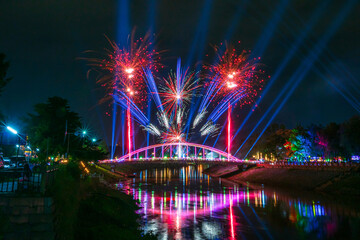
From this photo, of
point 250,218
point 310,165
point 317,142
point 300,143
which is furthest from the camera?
point 300,143

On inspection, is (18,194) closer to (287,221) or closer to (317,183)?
(287,221)

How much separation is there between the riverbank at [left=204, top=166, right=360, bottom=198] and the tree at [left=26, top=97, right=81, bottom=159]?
3715 cm

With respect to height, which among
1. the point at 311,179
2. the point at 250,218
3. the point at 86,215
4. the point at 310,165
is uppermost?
the point at 310,165

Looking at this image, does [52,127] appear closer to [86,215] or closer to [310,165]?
[86,215]

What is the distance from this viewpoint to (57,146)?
39.9 metres

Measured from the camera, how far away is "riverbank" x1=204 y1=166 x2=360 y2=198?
135ft

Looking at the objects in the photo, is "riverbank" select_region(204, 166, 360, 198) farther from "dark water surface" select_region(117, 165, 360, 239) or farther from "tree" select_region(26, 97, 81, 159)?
"tree" select_region(26, 97, 81, 159)

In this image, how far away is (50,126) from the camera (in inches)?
1602

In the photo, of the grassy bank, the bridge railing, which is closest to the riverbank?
the bridge railing

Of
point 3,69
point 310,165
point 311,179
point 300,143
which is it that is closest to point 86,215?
point 3,69

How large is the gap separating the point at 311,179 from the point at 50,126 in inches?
1609

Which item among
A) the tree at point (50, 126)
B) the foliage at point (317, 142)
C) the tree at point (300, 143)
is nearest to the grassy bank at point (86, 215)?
the tree at point (50, 126)

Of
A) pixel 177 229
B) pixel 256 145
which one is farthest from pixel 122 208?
pixel 256 145

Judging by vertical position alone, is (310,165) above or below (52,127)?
below
